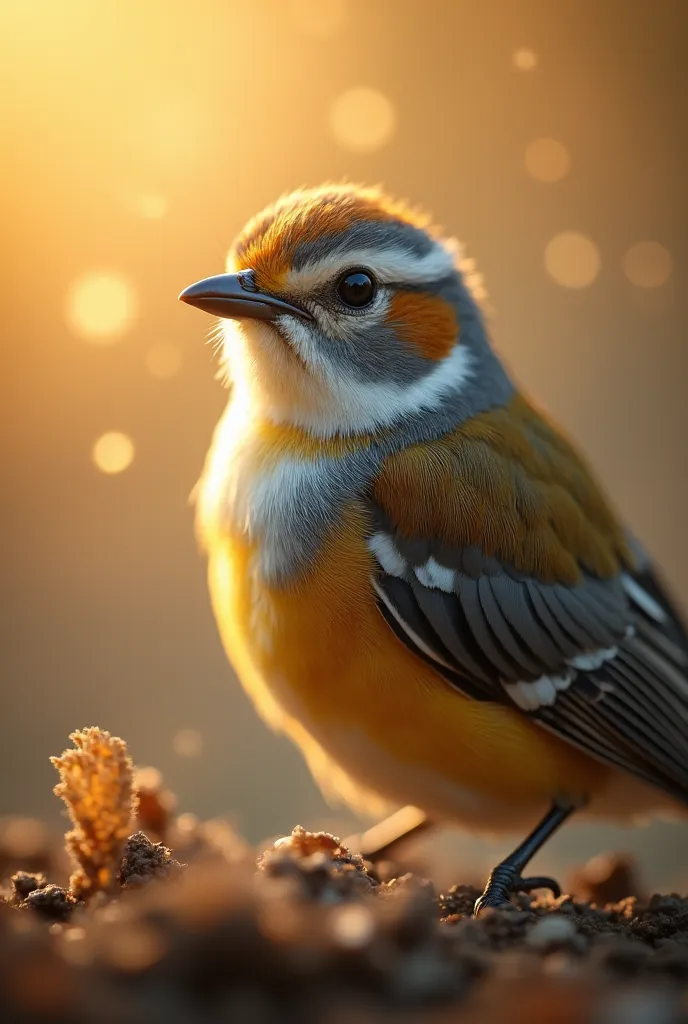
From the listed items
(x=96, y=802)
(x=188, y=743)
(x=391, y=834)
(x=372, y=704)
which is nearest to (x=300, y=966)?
(x=96, y=802)

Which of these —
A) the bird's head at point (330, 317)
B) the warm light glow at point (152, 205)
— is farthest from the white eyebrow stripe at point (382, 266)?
the warm light glow at point (152, 205)

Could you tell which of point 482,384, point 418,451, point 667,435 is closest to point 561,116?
point 667,435

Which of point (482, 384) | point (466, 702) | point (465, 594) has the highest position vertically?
point (482, 384)

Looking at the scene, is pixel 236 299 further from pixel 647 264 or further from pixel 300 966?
pixel 647 264

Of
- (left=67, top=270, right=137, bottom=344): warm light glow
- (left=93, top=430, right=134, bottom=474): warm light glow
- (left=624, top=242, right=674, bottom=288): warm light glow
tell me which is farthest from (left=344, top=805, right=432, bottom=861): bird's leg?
(left=624, top=242, right=674, bottom=288): warm light glow

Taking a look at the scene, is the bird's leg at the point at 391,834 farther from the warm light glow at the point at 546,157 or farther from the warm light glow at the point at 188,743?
the warm light glow at the point at 546,157

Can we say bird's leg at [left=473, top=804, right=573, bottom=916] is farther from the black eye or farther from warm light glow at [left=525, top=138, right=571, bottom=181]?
warm light glow at [left=525, top=138, right=571, bottom=181]

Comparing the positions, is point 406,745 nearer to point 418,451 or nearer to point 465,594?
point 465,594
